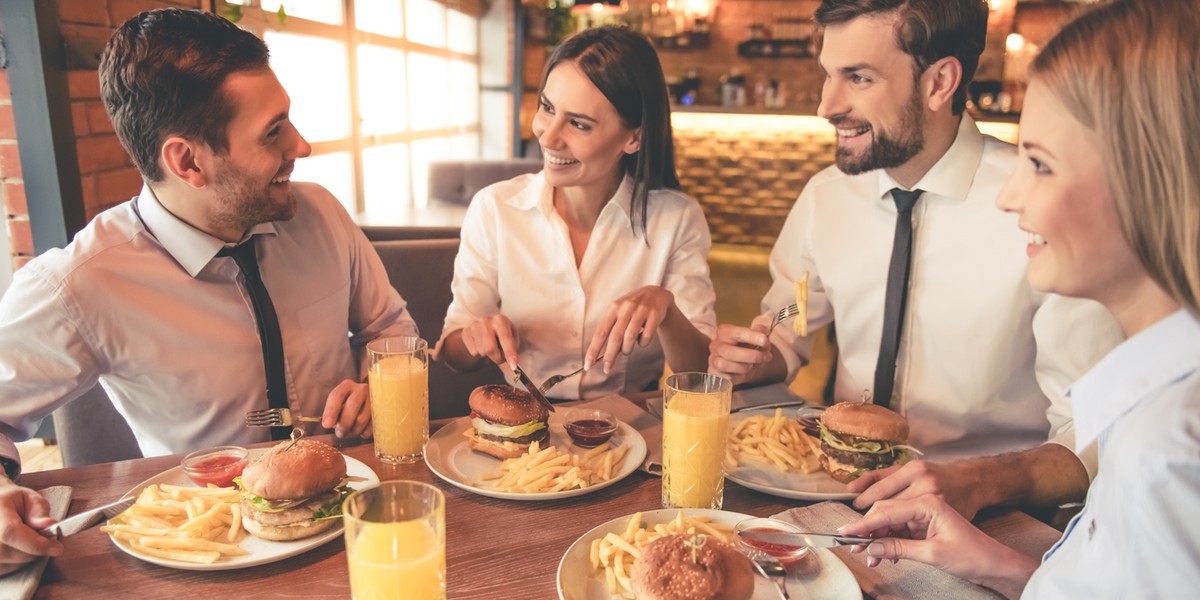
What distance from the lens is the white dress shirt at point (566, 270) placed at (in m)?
2.22

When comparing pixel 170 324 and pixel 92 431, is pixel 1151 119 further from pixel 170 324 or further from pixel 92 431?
pixel 92 431

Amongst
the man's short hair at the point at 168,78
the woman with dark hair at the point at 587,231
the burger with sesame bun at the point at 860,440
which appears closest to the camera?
the burger with sesame bun at the point at 860,440

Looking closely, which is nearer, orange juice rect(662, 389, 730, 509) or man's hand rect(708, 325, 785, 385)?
orange juice rect(662, 389, 730, 509)

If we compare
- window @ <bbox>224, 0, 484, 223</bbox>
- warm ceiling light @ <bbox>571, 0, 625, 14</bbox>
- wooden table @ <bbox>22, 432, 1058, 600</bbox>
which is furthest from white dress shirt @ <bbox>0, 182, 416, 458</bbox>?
warm ceiling light @ <bbox>571, 0, 625, 14</bbox>

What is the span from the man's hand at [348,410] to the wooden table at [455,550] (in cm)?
19

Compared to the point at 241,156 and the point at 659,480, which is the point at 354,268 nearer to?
the point at 241,156

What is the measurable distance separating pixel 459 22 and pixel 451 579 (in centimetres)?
719

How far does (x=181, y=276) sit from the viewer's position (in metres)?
1.60

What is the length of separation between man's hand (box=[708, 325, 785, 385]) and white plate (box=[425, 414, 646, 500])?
29cm

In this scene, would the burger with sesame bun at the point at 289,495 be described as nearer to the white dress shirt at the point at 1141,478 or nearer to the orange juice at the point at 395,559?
the orange juice at the point at 395,559

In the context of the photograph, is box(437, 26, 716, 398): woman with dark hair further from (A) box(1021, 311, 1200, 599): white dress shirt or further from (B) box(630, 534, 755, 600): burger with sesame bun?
(A) box(1021, 311, 1200, 599): white dress shirt

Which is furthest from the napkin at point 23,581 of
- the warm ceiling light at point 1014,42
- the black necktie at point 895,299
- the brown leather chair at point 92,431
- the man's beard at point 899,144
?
the warm ceiling light at point 1014,42

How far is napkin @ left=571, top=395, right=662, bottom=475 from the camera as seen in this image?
1446mm

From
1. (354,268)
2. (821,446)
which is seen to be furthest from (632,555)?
(354,268)
